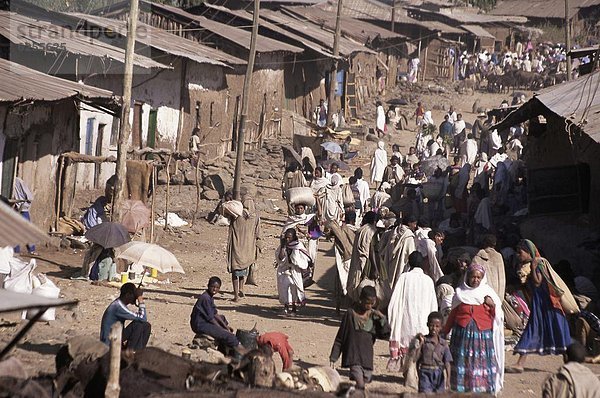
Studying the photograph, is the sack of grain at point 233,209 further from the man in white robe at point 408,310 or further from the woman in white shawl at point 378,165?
the woman in white shawl at point 378,165

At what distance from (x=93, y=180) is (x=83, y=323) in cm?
1089

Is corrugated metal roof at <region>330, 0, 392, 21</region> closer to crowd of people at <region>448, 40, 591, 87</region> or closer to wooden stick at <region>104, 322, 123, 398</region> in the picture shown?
crowd of people at <region>448, 40, 591, 87</region>

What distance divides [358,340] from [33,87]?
8.91 metres

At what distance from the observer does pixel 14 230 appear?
6016 millimetres

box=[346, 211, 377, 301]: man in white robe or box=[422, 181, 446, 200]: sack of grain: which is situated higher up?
box=[422, 181, 446, 200]: sack of grain

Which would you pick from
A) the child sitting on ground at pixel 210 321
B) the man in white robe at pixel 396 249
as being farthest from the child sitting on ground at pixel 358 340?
the man in white robe at pixel 396 249

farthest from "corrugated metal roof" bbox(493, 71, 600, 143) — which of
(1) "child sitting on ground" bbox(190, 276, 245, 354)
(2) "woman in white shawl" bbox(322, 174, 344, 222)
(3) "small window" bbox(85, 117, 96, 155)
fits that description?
(3) "small window" bbox(85, 117, 96, 155)

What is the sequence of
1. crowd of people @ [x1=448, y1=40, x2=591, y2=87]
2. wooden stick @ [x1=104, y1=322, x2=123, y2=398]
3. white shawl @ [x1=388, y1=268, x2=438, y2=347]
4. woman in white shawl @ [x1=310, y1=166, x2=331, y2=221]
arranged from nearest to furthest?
1. wooden stick @ [x1=104, y1=322, x2=123, y2=398]
2. white shawl @ [x1=388, y1=268, x2=438, y2=347]
3. woman in white shawl @ [x1=310, y1=166, x2=331, y2=221]
4. crowd of people @ [x1=448, y1=40, x2=591, y2=87]

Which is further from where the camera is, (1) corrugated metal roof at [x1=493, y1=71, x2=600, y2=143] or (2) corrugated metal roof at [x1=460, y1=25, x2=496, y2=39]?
(2) corrugated metal roof at [x1=460, y1=25, x2=496, y2=39]

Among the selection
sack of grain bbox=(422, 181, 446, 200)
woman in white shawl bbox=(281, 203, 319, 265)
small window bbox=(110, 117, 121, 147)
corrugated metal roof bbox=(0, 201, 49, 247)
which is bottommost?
corrugated metal roof bbox=(0, 201, 49, 247)

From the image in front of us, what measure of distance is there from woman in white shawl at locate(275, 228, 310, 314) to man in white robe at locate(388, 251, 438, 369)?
337cm

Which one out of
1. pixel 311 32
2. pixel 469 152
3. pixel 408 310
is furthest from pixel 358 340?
pixel 311 32

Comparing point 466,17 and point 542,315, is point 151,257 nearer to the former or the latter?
point 542,315

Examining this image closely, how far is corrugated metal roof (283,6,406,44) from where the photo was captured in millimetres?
44469
